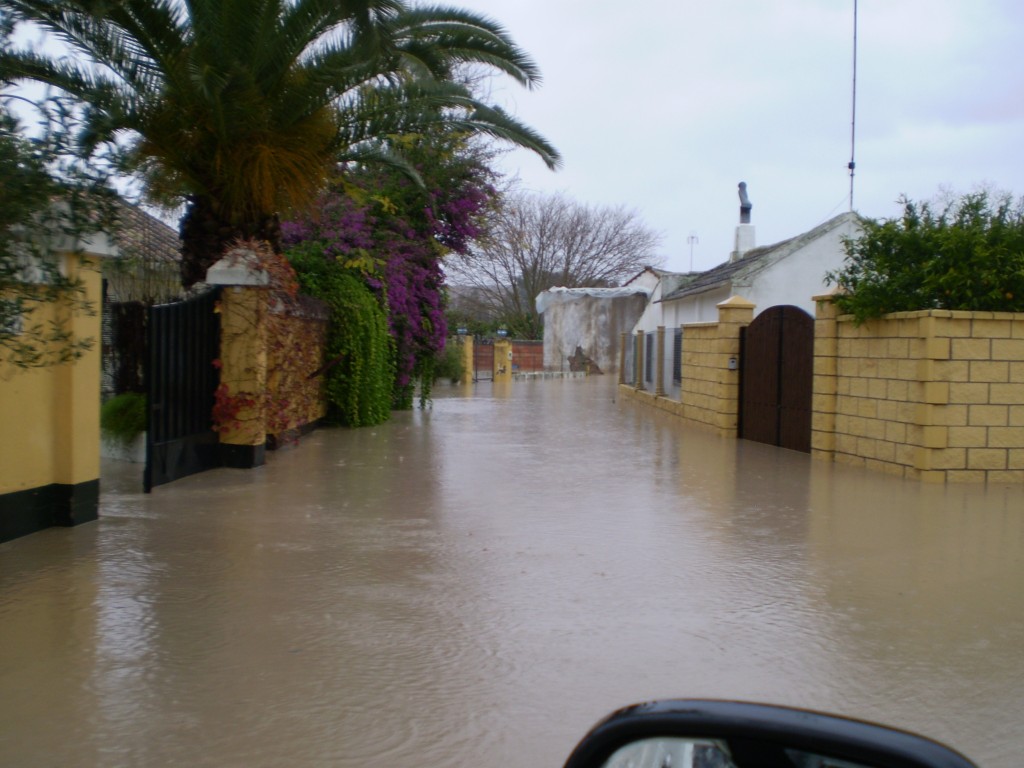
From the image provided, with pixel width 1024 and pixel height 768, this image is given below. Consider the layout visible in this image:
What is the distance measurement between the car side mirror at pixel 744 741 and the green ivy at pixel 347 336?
13776 mm

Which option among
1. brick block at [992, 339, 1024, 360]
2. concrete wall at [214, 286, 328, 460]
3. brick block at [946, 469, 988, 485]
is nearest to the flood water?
brick block at [946, 469, 988, 485]

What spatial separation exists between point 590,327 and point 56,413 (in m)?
41.3

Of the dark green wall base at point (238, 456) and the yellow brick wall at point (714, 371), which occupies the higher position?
the yellow brick wall at point (714, 371)

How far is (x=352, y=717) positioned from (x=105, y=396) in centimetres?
992

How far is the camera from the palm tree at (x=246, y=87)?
32.5ft

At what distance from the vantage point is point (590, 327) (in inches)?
1889

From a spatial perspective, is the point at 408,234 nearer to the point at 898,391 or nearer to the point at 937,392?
the point at 898,391

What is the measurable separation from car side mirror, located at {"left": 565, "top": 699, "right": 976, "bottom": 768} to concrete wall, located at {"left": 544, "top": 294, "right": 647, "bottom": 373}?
44951 millimetres

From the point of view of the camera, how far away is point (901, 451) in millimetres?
11219

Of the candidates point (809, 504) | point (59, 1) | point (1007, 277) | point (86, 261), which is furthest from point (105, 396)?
point (1007, 277)

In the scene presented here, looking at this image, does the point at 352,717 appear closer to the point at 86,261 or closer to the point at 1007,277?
the point at 86,261

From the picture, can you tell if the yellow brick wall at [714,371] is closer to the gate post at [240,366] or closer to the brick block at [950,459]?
the brick block at [950,459]

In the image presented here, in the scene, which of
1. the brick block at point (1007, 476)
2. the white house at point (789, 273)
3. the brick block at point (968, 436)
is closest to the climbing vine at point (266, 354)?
the brick block at point (968, 436)

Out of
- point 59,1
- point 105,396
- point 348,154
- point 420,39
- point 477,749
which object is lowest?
point 477,749
